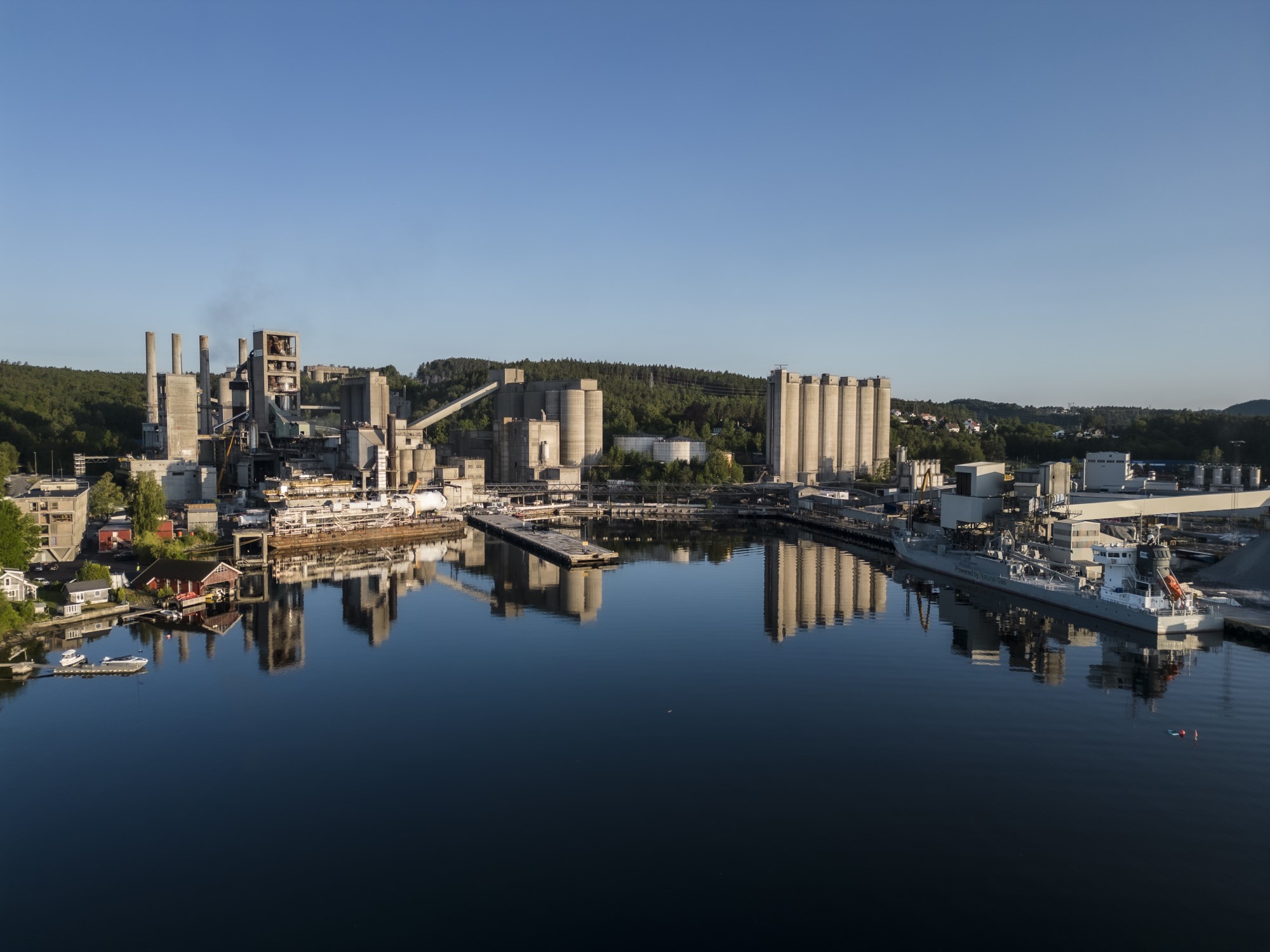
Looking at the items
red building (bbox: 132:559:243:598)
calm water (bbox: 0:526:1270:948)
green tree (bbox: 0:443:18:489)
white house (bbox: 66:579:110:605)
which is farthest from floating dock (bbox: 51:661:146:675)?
green tree (bbox: 0:443:18:489)

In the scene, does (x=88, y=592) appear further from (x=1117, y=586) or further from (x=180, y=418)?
(x=1117, y=586)

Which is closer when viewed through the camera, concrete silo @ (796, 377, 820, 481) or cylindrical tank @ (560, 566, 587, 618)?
cylindrical tank @ (560, 566, 587, 618)

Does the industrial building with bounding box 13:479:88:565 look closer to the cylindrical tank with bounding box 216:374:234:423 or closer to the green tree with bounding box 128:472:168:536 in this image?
the green tree with bounding box 128:472:168:536

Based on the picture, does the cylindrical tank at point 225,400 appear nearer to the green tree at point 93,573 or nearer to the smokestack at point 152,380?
the smokestack at point 152,380

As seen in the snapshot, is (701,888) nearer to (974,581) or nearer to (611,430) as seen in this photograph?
(974,581)

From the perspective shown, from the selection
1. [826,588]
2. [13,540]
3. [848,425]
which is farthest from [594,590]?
[848,425]

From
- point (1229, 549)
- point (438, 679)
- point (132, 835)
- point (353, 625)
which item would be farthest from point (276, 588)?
point (1229, 549)
